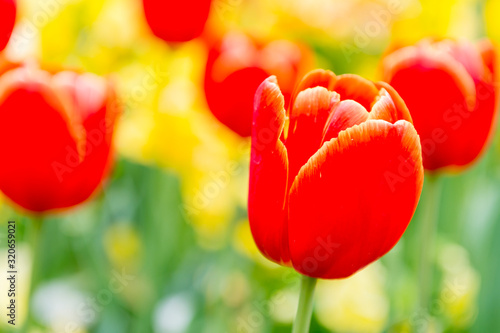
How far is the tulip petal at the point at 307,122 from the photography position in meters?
0.59

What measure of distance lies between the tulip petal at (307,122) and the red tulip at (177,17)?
66 cm

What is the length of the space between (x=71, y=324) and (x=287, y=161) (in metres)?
0.72

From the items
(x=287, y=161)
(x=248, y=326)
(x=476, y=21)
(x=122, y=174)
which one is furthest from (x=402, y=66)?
(x=122, y=174)

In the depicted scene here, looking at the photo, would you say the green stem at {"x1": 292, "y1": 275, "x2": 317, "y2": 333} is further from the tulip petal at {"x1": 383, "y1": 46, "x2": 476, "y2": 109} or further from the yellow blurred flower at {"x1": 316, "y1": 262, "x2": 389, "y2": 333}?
the yellow blurred flower at {"x1": 316, "y1": 262, "x2": 389, "y2": 333}

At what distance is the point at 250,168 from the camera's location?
0.61 m

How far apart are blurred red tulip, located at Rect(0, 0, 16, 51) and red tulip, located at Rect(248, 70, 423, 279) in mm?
347

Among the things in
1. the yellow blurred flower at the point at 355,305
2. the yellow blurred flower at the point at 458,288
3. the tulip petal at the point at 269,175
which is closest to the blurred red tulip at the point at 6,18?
the tulip petal at the point at 269,175

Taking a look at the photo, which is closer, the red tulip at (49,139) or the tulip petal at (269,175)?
the tulip petal at (269,175)

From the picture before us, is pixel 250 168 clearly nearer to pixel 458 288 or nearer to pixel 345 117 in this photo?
pixel 345 117

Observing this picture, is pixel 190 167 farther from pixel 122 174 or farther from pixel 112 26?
pixel 112 26

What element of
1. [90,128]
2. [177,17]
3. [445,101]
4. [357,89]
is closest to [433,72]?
[445,101]

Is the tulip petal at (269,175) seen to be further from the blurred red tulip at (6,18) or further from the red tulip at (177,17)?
the red tulip at (177,17)

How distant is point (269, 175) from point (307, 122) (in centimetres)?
5

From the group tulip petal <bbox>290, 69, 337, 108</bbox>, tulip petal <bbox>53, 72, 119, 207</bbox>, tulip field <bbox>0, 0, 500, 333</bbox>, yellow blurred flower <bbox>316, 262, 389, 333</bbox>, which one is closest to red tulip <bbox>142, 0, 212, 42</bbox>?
tulip field <bbox>0, 0, 500, 333</bbox>
